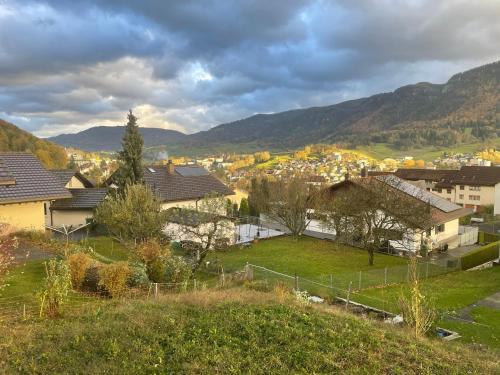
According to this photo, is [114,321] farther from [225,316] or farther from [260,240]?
[260,240]

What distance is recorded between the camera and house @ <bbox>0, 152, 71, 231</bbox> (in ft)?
66.7

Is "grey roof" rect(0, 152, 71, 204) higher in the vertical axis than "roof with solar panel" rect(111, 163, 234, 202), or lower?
higher

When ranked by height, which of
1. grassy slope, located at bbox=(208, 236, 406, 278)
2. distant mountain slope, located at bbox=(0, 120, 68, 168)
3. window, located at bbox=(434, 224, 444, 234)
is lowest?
grassy slope, located at bbox=(208, 236, 406, 278)

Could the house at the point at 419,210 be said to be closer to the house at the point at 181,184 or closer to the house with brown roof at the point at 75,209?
the house at the point at 181,184

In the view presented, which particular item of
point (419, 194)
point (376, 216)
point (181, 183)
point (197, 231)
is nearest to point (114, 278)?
point (197, 231)

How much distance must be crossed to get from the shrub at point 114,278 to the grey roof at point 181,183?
2587 cm

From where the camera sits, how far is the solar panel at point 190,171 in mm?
45631

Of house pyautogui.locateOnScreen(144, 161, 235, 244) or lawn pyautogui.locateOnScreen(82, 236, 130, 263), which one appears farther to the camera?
house pyautogui.locateOnScreen(144, 161, 235, 244)

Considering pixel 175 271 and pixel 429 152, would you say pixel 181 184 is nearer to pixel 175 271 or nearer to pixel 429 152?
pixel 175 271

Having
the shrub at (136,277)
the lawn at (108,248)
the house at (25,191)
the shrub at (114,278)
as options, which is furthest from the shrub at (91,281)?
the lawn at (108,248)

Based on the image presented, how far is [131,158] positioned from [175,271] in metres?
19.7

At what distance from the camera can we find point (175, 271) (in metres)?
16.3

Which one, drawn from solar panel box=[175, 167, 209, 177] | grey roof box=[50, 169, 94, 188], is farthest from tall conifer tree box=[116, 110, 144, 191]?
grey roof box=[50, 169, 94, 188]

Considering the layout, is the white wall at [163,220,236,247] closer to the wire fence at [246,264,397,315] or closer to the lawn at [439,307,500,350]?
the wire fence at [246,264,397,315]
